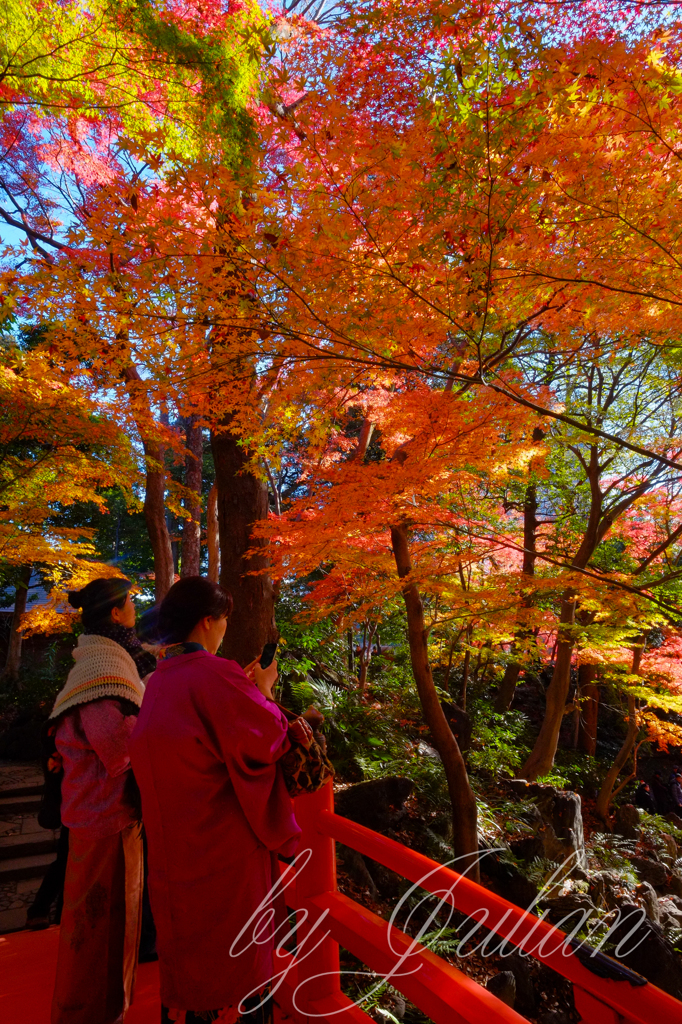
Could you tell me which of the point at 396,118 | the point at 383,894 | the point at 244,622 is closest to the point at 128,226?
the point at 396,118

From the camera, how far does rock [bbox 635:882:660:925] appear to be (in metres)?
6.84

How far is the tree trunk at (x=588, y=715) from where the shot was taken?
41.5 feet

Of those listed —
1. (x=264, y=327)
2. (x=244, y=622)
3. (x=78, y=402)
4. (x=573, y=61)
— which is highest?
(x=573, y=61)

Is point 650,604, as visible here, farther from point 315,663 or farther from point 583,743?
point 583,743

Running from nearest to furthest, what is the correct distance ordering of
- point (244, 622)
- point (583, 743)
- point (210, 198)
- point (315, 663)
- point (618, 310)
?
point (210, 198)
point (618, 310)
point (244, 622)
point (315, 663)
point (583, 743)

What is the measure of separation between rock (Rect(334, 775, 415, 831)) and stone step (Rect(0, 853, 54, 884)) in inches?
118

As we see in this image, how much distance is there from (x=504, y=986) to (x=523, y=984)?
0.52 m

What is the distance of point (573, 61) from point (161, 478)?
6.58 m

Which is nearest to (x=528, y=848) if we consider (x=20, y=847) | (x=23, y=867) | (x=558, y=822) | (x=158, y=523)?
(x=558, y=822)

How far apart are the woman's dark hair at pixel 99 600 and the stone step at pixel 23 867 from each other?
15.2 ft

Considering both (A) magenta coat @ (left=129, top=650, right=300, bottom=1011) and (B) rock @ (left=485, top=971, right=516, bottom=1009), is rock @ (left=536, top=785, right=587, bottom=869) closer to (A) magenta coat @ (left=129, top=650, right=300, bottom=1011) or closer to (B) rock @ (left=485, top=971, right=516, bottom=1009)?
(B) rock @ (left=485, top=971, right=516, bottom=1009)

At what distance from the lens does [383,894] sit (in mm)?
5723

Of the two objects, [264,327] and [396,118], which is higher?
[396,118]

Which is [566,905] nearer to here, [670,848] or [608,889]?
[608,889]
